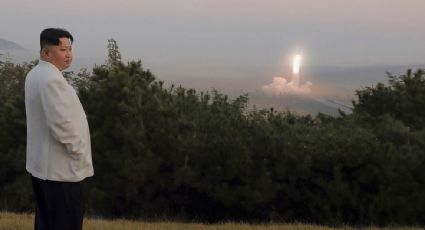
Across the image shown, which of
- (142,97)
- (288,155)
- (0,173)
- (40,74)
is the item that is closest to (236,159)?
(288,155)

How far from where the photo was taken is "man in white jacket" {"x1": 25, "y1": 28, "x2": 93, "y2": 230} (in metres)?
2.82

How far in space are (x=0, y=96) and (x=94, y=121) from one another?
9051 mm

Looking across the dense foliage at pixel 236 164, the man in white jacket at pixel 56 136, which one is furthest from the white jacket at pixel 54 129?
the dense foliage at pixel 236 164

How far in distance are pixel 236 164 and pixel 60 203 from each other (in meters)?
6.87

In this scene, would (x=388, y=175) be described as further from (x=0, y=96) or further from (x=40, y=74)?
(x=0, y=96)

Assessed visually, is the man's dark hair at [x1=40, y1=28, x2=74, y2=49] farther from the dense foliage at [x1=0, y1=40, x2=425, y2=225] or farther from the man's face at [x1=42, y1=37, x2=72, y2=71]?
the dense foliage at [x1=0, y1=40, x2=425, y2=225]

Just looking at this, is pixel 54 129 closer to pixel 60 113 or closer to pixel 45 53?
pixel 60 113

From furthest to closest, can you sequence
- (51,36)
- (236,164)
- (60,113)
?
(236,164), (51,36), (60,113)

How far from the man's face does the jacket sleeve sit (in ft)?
0.51

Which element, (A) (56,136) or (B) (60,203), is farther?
(B) (60,203)

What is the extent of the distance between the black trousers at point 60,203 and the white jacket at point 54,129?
52mm

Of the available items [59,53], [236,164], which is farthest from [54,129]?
[236,164]

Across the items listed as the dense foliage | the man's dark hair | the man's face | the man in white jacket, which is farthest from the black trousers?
the dense foliage

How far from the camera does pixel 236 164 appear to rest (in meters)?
9.73
